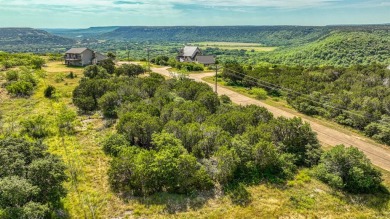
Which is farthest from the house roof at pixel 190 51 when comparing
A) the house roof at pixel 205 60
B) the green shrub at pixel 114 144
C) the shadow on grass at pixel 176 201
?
the shadow on grass at pixel 176 201

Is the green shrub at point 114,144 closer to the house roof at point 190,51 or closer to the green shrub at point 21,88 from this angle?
the green shrub at point 21,88

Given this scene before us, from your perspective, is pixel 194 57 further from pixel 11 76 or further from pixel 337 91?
pixel 337 91

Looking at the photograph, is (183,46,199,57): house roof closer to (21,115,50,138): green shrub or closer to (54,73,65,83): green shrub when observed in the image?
(54,73,65,83): green shrub

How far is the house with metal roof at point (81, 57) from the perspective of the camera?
8088 centimetres

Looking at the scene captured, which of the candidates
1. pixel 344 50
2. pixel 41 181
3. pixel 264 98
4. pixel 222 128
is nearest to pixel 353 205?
pixel 222 128

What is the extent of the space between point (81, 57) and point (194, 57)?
34.8 meters

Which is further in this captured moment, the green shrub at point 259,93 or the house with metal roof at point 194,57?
the house with metal roof at point 194,57

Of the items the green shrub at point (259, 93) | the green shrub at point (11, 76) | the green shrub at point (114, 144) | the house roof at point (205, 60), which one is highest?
the house roof at point (205, 60)

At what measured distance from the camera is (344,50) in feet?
396


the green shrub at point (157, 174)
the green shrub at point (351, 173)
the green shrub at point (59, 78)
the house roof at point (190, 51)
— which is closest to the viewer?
the green shrub at point (157, 174)

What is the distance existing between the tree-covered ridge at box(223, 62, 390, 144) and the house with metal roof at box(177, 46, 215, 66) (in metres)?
26.6

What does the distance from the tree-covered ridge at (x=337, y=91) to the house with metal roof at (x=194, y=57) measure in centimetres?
2657

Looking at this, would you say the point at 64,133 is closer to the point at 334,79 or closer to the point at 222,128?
the point at 222,128

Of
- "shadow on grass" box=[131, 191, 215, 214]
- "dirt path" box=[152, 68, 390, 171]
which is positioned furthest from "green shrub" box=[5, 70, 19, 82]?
"dirt path" box=[152, 68, 390, 171]
